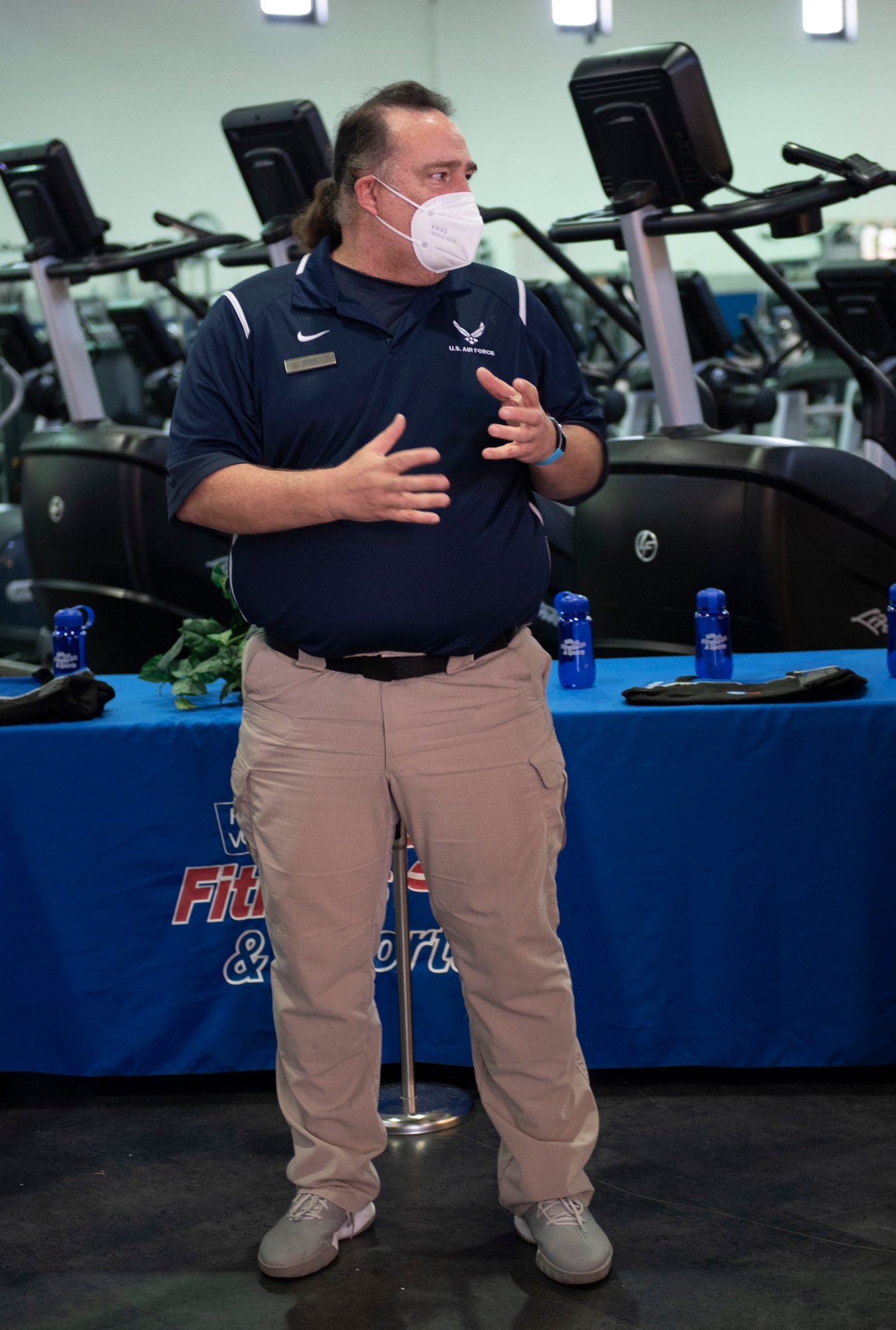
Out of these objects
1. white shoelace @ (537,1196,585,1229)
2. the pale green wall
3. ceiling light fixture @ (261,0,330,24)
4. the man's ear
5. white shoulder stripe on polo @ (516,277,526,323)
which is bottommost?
white shoelace @ (537,1196,585,1229)

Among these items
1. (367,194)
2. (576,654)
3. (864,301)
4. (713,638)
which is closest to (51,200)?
(864,301)

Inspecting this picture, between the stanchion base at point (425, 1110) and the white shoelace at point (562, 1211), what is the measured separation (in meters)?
0.45

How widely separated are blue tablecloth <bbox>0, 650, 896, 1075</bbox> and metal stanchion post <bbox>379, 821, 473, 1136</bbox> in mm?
115

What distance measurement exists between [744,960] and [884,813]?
374 mm

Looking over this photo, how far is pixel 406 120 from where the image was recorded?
1.96 m

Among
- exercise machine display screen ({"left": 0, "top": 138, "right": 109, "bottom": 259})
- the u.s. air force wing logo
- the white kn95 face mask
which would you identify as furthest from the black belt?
exercise machine display screen ({"left": 0, "top": 138, "right": 109, "bottom": 259})

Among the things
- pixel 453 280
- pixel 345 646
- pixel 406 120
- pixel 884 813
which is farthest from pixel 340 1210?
pixel 406 120

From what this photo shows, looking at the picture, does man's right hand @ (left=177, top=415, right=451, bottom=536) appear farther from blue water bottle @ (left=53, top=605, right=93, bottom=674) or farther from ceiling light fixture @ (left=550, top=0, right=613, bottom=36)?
ceiling light fixture @ (left=550, top=0, right=613, bottom=36)

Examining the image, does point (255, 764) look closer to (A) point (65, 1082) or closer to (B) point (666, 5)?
(A) point (65, 1082)

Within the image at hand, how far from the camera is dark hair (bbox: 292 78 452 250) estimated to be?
1968 mm

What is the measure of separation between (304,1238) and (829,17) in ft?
36.6

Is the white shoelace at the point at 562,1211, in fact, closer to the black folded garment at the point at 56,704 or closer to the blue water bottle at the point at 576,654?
the blue water bottle at the point at 576,654

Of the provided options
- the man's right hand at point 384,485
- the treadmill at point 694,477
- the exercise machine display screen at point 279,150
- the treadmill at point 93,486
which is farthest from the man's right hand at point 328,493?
the exercise machine display screen at point 279,150

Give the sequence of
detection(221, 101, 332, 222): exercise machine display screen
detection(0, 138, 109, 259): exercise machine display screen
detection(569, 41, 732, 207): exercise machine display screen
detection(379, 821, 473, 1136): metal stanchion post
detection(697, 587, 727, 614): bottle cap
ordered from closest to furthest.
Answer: detection(379, 821, 473, 1136): metal stanchion post < detection(697, 587, 727, 614): bottle cap < detection(569, 41, 732, 207): exercise machine display screen < detection(221, 101, 332, 222): exercise machine display screen < detection(0, 138, 109, 259): exercise machine display screen
